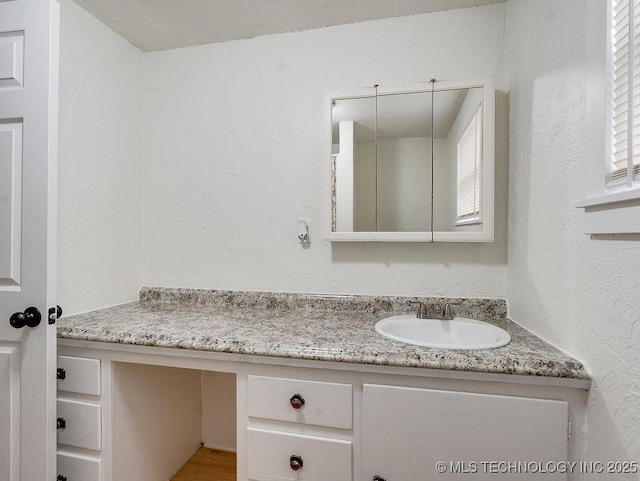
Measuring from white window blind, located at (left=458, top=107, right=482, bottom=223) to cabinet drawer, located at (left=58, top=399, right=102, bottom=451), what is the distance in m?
1.63

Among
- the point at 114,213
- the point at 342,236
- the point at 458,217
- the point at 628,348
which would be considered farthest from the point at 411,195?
the point at 114,213

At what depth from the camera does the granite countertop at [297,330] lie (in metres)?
0.91

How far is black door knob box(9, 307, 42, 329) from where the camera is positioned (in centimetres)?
103

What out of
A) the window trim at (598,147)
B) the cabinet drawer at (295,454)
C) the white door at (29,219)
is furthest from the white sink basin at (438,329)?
the white door at (29,219)

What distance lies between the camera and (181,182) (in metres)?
1.73

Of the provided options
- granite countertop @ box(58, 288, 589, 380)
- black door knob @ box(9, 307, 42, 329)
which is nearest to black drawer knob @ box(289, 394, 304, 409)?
granite countertop @ box(58, 288, 589, 380)

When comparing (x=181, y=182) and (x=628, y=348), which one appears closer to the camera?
(x=628, y=348)

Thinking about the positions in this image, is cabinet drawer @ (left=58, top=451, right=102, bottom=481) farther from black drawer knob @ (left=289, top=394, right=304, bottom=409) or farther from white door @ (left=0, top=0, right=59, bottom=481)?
black drawer knob @ (left=289, top=394, right=304, bottom=409)

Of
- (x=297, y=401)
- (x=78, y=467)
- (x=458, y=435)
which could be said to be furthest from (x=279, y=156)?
(x=78, y=467)

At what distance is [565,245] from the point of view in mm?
931

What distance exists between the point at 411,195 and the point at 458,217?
22cm

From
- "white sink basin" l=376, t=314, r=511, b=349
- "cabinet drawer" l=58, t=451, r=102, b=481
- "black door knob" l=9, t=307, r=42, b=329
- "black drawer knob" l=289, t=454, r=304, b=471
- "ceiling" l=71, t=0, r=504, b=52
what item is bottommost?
"cabinet drawer" l=58, t=451, r=102, b=481

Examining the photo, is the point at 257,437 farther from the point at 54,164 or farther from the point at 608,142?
the point at 608,142

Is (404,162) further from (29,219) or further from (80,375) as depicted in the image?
(80,375)
